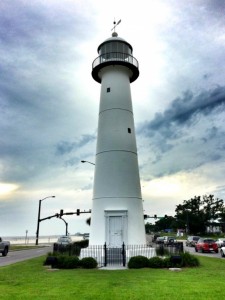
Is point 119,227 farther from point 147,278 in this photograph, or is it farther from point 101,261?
point 147,278

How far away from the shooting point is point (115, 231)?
18.7 m

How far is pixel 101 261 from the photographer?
17703 mm

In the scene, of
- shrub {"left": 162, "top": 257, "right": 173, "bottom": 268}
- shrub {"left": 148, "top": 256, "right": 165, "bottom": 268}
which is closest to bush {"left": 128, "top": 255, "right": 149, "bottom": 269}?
shrub {"left": 148, "top": 256, "right": 165, "bottom": 268}

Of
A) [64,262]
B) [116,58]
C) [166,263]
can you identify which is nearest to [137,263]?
[166,263]

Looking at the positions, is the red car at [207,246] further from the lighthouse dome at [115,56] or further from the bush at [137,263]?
the lighthouse dome at [115,56]

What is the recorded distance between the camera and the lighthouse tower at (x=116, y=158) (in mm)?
18781

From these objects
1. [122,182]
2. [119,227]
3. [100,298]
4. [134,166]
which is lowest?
[100,298]

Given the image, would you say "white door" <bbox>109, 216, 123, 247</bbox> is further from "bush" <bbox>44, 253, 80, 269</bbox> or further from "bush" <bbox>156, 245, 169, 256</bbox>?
"bush" <bbox>156, 245, 169, 256</bbox>

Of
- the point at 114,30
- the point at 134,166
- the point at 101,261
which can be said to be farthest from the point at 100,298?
the point at 114,30

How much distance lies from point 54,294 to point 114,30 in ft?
67.1

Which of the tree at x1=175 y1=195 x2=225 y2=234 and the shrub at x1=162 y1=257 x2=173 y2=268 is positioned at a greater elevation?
the tree at x1=175 y1=195 x2=225 y2=234

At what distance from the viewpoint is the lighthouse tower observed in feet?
61.6

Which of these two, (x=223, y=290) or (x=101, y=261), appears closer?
(x=223, y=290)

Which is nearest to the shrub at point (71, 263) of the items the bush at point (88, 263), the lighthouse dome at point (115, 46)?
the bush at point (88, 263)
